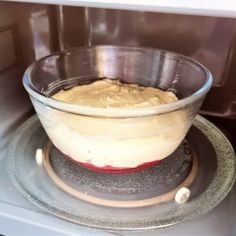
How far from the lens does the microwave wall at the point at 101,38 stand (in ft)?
2.14

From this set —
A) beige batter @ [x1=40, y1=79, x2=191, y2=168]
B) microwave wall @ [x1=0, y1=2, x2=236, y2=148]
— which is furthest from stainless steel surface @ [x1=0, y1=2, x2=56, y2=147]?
beige batter @ [x1=40, y1=79, x2=191, y2=168]

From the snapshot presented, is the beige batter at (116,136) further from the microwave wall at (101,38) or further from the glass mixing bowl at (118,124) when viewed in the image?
the microwave wall at (101,38)

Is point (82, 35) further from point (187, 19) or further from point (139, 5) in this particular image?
point (139, 5)

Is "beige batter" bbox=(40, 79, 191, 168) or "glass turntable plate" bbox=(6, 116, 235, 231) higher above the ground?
"beige batter" bbox=(40, 79, 191, 168)

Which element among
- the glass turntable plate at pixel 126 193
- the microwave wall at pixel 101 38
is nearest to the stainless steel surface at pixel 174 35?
the microwave wall at pixel 101 38

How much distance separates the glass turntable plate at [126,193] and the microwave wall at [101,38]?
0.08m

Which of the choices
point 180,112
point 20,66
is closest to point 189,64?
point 180,112

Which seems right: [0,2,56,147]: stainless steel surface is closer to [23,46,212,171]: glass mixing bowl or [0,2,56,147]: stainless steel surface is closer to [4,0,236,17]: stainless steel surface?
[23,46,212,171]: glass mixing bowl

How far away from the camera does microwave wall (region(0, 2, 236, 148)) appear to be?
2.14 ft

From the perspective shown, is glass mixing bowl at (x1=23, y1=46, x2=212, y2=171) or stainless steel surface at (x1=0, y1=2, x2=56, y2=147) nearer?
glass mixing bowl at (x1=23, y1=46, x2=212, y2=171)

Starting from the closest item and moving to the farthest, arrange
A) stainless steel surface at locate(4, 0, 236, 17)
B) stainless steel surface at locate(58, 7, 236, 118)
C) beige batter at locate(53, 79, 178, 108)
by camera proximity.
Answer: stainless steel surface at locate(4, 0, 236, 17), beige batter at locate(53, 79, 178, 108), stainless steel surface at locate(58, 7, 236, 118)

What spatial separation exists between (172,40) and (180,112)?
0.27 metres

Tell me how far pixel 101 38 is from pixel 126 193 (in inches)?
14.1

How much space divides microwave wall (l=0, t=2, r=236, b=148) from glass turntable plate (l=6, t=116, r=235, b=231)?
0.26ft
